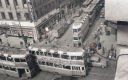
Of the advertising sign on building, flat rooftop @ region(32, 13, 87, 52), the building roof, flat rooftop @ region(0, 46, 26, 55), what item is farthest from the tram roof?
the building roof

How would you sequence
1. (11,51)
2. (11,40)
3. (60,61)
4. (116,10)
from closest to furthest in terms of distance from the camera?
(116,10) → (60,61) → (11,51) → (11,40)

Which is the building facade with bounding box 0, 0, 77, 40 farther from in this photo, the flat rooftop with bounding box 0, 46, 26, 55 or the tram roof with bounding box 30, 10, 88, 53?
the flat rooftop with bounding box 0, 46, 26, 55

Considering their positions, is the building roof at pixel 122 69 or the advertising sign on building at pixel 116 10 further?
the advertising sign on building at pixel 116 10

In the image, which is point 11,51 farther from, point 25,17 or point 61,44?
point 25,17

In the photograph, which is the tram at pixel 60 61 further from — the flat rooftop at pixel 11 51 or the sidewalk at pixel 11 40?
the sidewalk at pixel 11 40

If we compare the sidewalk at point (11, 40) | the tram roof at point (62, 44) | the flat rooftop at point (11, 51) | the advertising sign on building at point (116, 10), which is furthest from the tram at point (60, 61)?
the advertising sign on building at point (116, 10)

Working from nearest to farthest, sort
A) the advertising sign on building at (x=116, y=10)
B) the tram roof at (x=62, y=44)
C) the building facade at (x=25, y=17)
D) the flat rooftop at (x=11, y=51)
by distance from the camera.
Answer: the advertising sign on building at (x=116, y=10) → the tram roof at (x=62, y=44) → the flat rooftop at (x=11, y=51) → the building facade at (x=25, y=17)

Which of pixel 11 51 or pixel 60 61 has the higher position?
pixel 11 51

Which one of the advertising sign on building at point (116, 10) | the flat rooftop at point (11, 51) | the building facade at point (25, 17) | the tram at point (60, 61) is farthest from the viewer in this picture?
the building facade at point (25, 17)

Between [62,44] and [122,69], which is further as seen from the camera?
[62,44]

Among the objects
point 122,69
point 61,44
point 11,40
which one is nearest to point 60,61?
point 61,44

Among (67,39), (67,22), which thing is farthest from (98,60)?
(67,22)

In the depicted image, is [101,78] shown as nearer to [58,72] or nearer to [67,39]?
[58,72]
